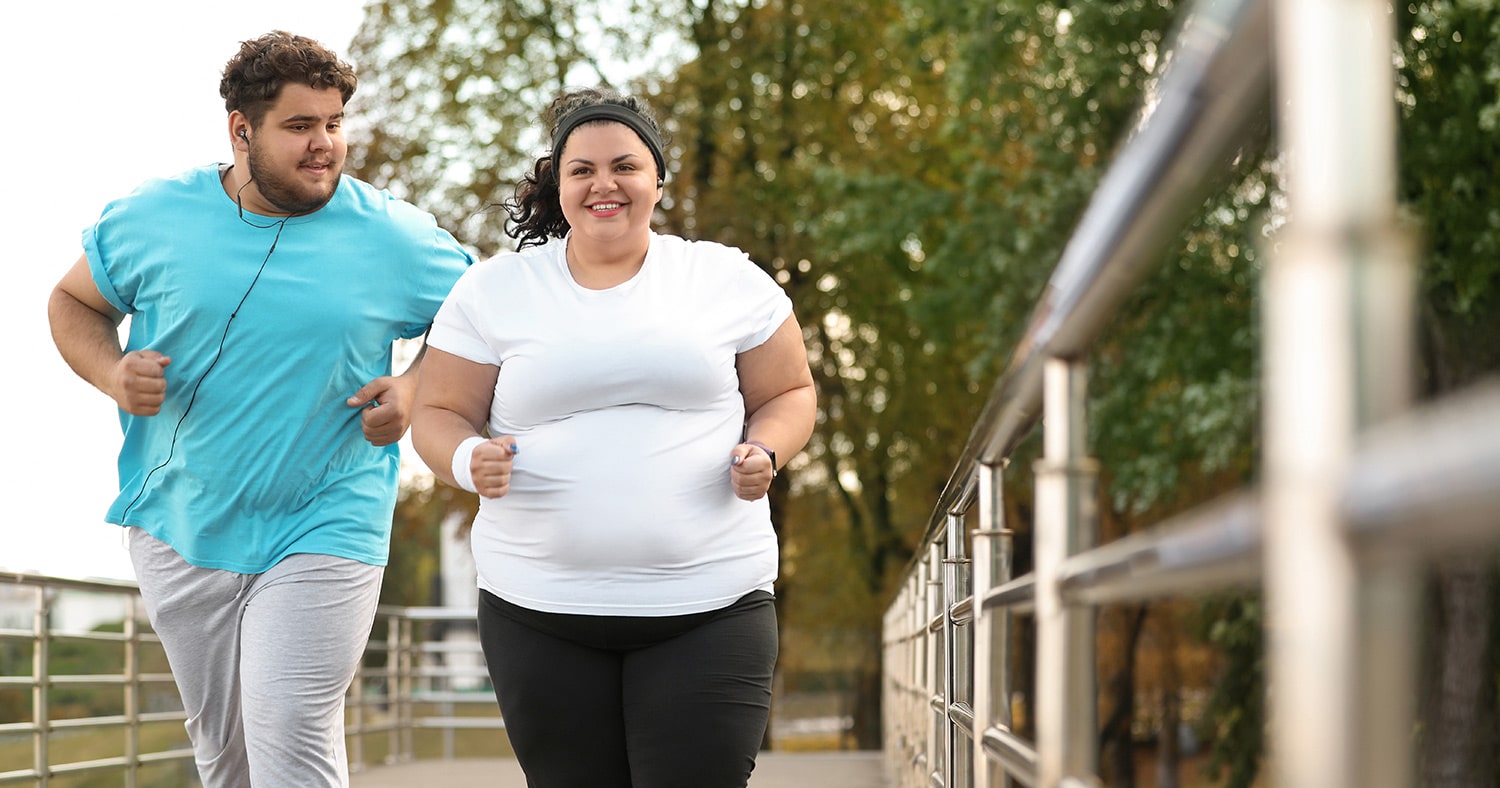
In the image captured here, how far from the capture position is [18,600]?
641cm

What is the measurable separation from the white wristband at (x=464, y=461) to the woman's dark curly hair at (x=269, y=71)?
904 mm

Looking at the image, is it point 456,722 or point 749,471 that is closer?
point 749,471

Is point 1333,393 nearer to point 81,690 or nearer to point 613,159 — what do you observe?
point 613,159

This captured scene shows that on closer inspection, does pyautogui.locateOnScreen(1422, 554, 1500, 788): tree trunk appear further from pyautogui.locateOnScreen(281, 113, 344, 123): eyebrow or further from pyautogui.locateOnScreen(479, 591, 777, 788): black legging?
pyautogui.locateOnScreen(281, 113, 344, 123): eyebrow

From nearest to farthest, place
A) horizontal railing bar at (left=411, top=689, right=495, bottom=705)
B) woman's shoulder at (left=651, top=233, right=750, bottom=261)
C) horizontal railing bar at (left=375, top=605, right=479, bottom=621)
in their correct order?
woman's shoulder at (left=651, top=233, right=750, bottom=261) → horizontal railing bar at (left=375, top=605, right=479, bottom=621) → horizontal railing bar at (left=411, top=689, right=495, bottom=705)

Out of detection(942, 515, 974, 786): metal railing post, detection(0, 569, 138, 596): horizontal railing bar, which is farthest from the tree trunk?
detection(942, 515, 974, 786): metal railing post

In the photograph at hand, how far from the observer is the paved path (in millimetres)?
9469

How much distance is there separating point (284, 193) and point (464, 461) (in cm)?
95

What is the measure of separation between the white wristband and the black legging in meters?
0.25

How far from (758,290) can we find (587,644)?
2.43 feet

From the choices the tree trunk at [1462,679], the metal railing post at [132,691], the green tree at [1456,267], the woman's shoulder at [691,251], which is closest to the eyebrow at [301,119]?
the woman's shoulder at [691,251]

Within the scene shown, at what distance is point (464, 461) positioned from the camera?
9.67ft

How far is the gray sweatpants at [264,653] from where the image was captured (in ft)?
10.7

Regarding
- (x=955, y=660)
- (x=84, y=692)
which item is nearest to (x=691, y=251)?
(x=955, y=660)
